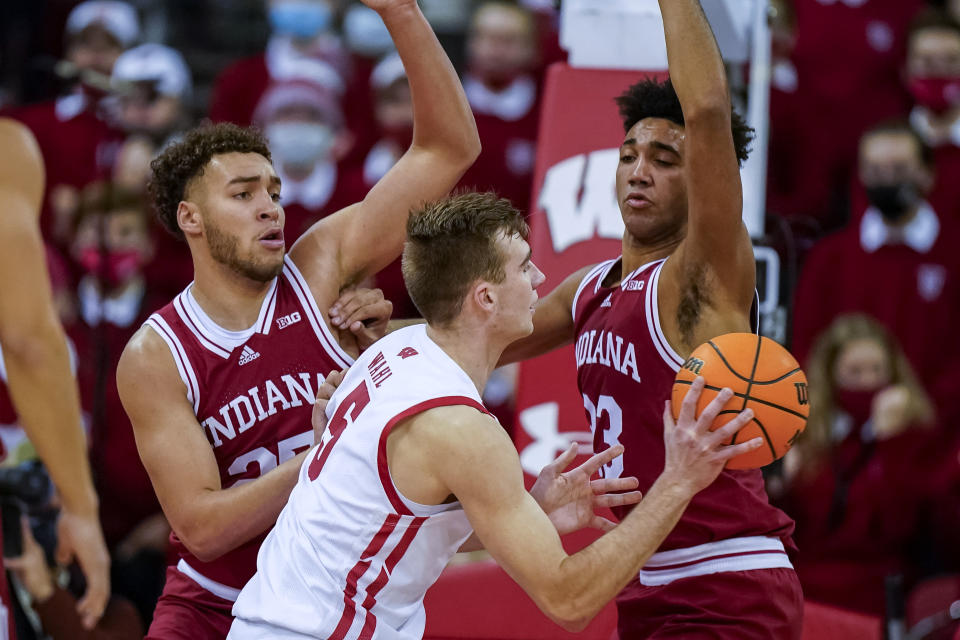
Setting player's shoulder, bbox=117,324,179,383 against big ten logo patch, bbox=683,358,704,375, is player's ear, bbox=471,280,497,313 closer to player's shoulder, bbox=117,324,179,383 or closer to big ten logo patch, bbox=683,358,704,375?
big ten logo patch, bbox=683,358,704,375

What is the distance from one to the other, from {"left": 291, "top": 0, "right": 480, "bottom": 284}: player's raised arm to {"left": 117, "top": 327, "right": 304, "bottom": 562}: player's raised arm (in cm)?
58

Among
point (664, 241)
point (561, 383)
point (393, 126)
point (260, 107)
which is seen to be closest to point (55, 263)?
point (260, 107)

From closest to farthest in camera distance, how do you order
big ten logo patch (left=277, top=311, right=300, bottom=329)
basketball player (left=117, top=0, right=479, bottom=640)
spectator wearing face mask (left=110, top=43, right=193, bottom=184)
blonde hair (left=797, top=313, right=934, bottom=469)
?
basketball player (left=117, top=0, right=479, bottom=640) → big ten logo patch (left=277, top=311, right=300, bottom=329) → blonde hair (left=797, top=313, right=934, bottom=469) → spectator wearing face mask (left=110, top=43, right=193, bottom=184)

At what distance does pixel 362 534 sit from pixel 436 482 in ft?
0.75

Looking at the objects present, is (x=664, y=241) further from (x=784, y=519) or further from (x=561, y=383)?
(x=561, y=383)

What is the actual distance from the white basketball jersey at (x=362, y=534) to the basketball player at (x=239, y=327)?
20.4 inches

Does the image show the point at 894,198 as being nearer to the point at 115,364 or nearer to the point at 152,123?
the point at 152,123

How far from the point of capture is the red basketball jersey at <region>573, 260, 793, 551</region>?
3.63 metres

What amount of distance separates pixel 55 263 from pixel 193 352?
3747 millimetres

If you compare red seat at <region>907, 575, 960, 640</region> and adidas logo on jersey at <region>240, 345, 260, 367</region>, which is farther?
red seat at <region>907, 575, 960, 640</region>

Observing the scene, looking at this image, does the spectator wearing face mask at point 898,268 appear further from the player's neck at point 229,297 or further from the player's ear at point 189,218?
the player's ear at point 189,218

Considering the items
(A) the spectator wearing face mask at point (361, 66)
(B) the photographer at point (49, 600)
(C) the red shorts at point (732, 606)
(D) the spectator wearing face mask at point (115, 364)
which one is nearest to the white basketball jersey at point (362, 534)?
(C) the red shorts at point (732, 606)

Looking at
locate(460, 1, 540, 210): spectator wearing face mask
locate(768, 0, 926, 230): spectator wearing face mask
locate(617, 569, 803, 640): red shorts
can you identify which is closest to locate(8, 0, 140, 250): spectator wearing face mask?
locate(460, 1, 540, 210): spectator wearing face mask

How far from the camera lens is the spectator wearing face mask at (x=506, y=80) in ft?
26.0
